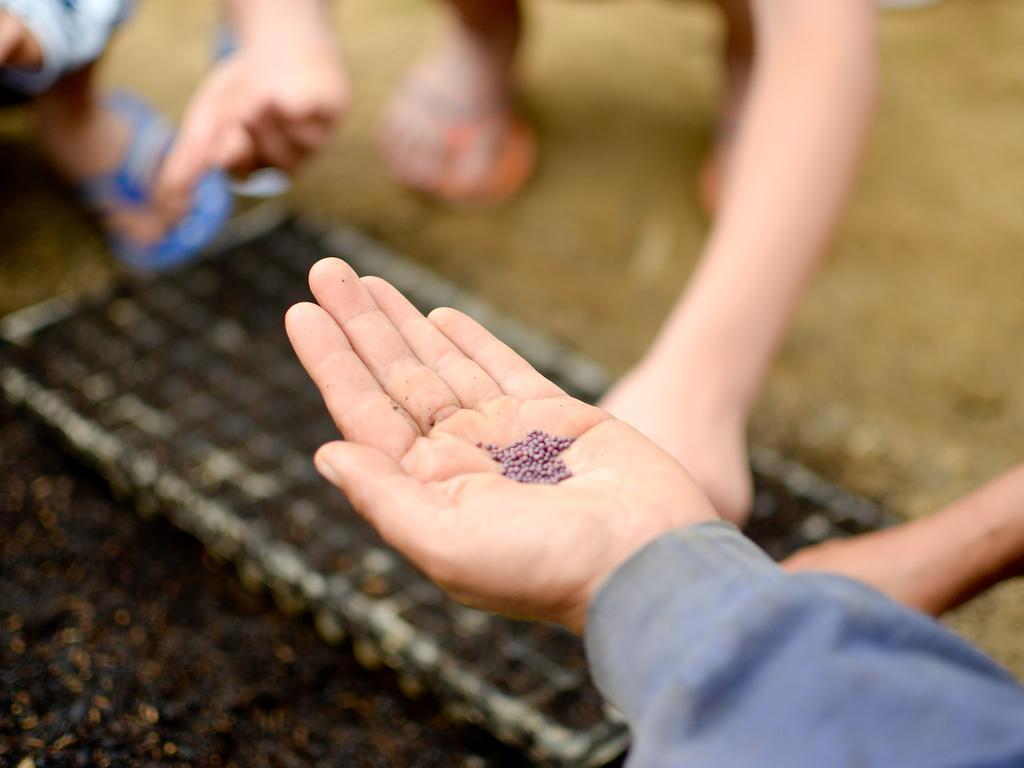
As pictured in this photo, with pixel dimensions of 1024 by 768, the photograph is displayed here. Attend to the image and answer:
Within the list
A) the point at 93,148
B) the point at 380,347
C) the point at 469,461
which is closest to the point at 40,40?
the point at 93,148

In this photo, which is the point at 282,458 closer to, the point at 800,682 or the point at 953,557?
the point at 953,557

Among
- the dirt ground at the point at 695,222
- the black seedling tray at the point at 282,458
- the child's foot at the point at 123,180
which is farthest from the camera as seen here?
the child's foot at the point at 123,180

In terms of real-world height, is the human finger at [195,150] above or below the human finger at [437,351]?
below

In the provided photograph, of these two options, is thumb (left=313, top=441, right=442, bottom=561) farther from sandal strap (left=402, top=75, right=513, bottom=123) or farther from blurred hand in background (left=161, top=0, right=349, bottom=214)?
sandal strap (left=402, top=75, right=513, bottom=123)

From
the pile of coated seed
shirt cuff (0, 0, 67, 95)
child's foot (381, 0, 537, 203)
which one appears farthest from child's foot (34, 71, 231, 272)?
the pile of coated seed

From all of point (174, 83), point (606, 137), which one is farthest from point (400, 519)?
point (174, 83)

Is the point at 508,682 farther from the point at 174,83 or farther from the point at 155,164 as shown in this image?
the point at 174,83

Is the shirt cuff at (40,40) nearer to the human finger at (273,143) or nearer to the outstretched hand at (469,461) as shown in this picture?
the human finger at (273,143)

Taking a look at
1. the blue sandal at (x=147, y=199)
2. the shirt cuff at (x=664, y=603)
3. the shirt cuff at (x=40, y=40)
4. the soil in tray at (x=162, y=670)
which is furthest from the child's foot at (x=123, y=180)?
the shirt cuff at (x=664, y=603)
